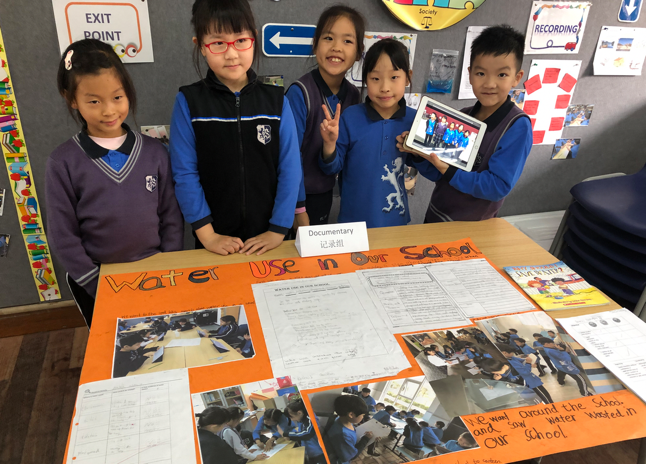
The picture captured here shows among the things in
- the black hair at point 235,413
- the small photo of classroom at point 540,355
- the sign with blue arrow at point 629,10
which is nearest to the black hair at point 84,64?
the black hair at point 235,413

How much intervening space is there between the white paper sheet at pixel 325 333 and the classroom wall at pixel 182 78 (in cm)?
75

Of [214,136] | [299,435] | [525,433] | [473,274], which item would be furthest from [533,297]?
[214,136]

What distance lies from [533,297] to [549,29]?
4.72 ft

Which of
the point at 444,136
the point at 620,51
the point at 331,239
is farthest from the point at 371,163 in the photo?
the point at 620,51

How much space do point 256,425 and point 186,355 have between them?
187 mm

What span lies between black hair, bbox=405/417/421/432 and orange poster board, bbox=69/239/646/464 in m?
0.05

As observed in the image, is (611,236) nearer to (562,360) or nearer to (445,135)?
(445,135)

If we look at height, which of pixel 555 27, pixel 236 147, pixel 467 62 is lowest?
pixel 236 147

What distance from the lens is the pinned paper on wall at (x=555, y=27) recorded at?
68.1 inches

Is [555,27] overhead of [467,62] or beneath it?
overhead

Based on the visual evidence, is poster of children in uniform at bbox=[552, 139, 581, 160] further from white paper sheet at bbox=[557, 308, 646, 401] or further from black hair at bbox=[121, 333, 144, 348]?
black hair at bbox=[121, 333, 144, 348]

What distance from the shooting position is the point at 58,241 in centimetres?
98

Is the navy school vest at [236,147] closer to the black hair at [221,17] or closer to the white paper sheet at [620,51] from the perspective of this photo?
the black hair at [221,17]

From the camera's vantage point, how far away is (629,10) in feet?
6.03
